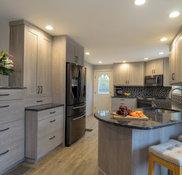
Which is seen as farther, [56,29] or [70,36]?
[70,36]

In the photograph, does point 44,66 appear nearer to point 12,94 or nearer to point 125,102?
point 12,94

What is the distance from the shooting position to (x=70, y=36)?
10.1 ft

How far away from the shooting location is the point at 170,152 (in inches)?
51.1

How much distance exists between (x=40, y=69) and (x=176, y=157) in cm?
254

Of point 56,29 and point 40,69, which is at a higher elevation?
point 56,29

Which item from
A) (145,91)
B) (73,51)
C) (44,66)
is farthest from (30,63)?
(145,91)

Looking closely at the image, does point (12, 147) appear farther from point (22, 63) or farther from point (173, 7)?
point (173, 7)

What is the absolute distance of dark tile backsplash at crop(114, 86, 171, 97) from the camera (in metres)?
5.34

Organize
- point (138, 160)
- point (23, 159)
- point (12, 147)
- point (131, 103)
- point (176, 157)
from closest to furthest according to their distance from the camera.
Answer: point (176, 157) → point (138, 160) → point (12, 147) → point (23, 159) → point (131, 103)

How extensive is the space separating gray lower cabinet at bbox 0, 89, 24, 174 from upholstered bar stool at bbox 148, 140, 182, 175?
1.91 meters

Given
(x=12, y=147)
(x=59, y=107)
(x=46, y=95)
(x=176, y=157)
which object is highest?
(x=46, y=95)

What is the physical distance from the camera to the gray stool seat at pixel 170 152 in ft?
3.95

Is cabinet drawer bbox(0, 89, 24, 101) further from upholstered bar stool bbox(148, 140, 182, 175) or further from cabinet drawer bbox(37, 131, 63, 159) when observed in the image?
upholstered bar stool bbox(148, 140, 182, 175)

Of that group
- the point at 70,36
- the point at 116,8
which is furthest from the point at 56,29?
the point at 116,8
